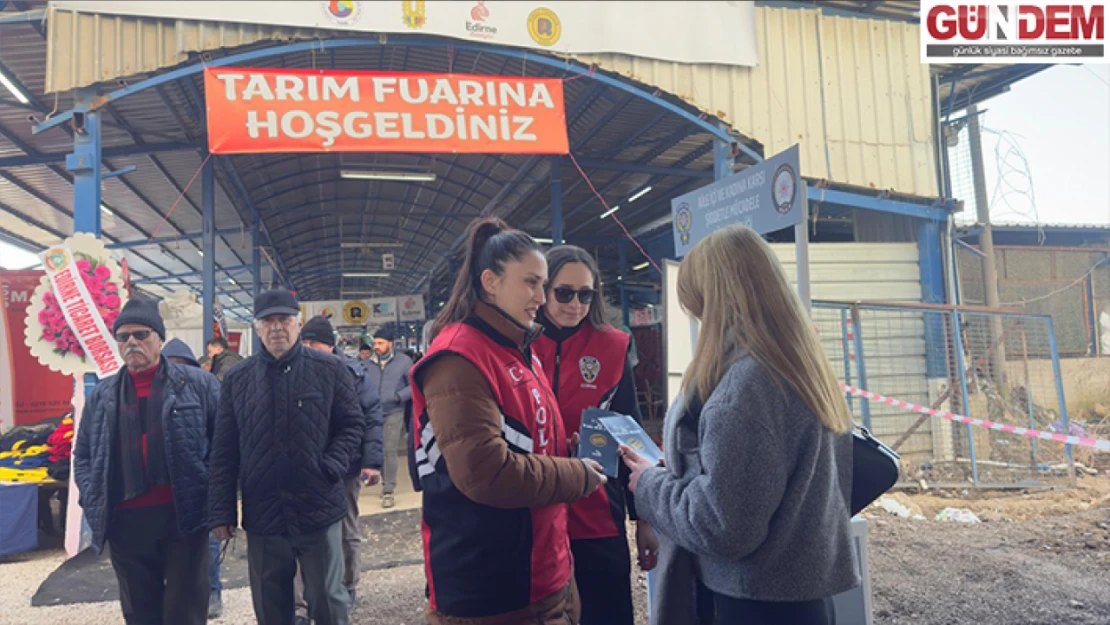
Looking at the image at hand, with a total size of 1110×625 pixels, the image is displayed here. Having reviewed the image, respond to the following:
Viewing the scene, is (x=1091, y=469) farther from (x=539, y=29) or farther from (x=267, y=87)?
(x=267, y=87)

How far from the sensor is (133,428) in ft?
10.9

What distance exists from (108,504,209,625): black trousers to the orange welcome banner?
15.4 feet

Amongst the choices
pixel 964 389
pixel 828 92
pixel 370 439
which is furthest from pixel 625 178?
pixel 370 439

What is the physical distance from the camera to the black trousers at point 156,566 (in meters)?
3.22

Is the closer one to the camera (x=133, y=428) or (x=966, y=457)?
(x=133, y=428)

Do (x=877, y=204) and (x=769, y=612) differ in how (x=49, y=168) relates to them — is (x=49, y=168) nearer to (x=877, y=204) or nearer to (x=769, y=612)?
(x=877, y=204)

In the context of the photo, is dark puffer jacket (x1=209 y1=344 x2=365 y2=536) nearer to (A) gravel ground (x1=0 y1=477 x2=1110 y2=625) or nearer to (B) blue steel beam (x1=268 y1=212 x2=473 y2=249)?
(A) gravel ground (x1=0 y1=477 x2=1110 y2=625)

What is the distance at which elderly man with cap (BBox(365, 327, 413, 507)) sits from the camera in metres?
7.56

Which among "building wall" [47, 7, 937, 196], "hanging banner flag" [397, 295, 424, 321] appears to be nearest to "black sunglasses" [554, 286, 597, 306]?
"building wall" [47, 7, 937, 196]

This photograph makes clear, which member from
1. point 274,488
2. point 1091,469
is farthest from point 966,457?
point 274,488

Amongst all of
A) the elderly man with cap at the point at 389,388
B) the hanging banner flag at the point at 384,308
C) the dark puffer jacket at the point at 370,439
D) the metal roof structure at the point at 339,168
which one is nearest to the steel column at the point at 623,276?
the metal roof structure at the point at 339,168

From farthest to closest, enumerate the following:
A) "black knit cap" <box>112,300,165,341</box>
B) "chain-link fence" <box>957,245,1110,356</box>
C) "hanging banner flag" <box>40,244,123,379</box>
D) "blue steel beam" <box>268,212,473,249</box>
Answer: "blue steel beam" <box>268,212,473,249</box>, "chain-link fence" <box>957,245,1110,356</box>, "hanging banner flag" <box>40,244,123,379</box>, "black knit cap" <box>112,300,165,341</box>

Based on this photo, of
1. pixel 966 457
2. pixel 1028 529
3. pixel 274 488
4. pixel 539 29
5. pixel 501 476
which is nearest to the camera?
pixel 501 476

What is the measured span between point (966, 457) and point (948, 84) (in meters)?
5.65
